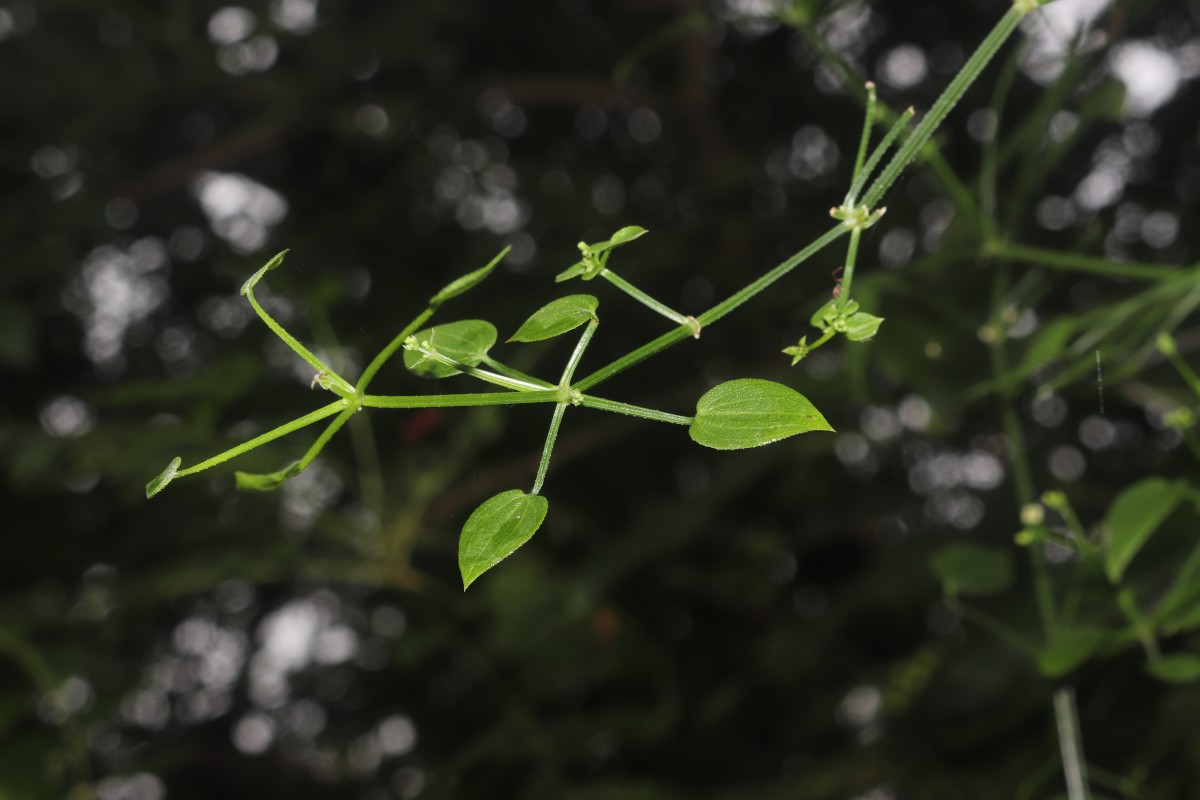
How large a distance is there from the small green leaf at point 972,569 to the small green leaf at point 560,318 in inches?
Result: 10.8

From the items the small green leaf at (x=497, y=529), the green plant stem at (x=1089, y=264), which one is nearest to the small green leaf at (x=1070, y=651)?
the green plant stem at (x=1089, y=264)

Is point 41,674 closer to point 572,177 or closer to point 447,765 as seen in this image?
point 447,765

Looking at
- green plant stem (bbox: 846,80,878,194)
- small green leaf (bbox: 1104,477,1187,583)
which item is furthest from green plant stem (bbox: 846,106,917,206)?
small green leaf (bbox: 1104,477,1187,583)

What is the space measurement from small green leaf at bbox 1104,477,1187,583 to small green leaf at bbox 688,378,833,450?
22 cm

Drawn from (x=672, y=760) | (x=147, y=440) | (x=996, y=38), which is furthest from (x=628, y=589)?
(x=996, y=38)

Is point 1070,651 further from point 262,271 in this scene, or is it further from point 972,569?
point 262,271

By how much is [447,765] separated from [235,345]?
47 cm

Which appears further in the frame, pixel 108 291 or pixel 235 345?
pixel 108 291

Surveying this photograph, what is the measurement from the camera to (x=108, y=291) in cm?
117

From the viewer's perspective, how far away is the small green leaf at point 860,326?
22 cm

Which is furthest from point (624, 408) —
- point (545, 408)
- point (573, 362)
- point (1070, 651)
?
point (545, 408)

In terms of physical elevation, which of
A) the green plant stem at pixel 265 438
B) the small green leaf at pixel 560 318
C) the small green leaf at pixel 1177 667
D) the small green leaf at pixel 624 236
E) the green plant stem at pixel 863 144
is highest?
the green plant stem at pixel 863 144

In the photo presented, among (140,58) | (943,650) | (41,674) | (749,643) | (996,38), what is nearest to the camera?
(996,38)

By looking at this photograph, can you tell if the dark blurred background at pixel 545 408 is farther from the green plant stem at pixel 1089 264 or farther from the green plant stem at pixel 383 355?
the green plant stem at pixel 383 355
